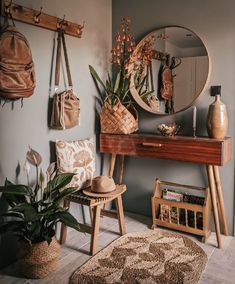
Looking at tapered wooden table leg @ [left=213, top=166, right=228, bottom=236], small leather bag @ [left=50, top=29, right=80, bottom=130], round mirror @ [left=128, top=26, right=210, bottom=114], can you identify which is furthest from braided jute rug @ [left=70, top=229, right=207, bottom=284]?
round mirror @ [left=128, top=26, right=210, bottom=114]

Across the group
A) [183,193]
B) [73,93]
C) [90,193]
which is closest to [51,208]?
[90,193]

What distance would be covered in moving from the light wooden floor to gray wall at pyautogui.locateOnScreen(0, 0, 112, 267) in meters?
0.36

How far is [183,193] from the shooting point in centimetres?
274

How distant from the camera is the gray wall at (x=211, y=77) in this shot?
2.53 metres

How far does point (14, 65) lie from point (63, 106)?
0.52m

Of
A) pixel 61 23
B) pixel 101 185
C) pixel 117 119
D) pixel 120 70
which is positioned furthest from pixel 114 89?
pixel 101 185

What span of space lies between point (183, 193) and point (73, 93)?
131 cm

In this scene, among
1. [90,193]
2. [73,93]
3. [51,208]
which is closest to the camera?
[51,208]

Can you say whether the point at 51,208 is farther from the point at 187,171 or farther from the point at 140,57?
the point at 140,57

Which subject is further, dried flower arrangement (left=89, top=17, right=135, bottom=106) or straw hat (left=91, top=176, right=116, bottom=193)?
dried flower arrangement (left=89, top=17, right=135, bottom=106)

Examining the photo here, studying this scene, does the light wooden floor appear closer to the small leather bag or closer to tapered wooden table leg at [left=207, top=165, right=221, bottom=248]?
tapered wooden table leg at [left=207, top=165, right=221, bottom=248]

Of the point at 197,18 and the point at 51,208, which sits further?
the point at 197,18

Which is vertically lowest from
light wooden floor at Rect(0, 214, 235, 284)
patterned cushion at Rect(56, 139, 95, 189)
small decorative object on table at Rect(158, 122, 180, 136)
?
light wooden floor at Rect(0, 214, 235, 284)

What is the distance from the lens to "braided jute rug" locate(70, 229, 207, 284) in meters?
1.99
